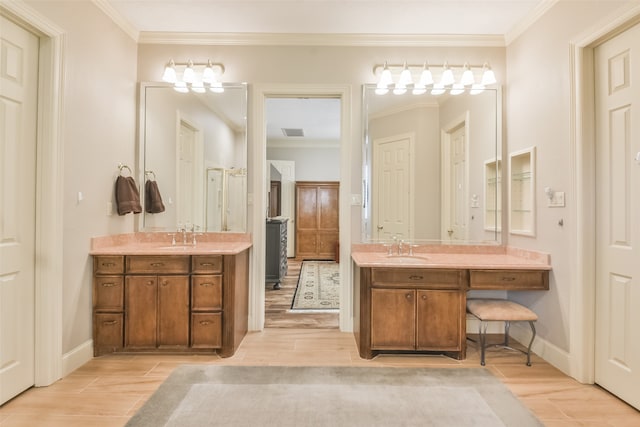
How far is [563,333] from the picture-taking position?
2.41 metres

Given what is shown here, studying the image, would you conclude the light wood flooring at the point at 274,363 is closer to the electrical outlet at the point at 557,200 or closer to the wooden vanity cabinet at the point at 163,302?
the wooden vanity cabinet at the point at 163,302

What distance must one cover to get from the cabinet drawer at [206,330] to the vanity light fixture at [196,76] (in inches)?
77.7

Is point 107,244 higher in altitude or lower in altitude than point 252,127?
lower

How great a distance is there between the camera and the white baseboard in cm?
233

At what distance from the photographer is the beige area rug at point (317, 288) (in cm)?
410

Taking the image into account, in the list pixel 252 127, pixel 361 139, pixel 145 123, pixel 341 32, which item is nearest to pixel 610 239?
pixel 361 139

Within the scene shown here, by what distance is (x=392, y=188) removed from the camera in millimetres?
3199

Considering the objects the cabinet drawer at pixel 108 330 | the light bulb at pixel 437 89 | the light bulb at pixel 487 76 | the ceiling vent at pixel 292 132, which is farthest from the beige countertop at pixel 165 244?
the ceiling vent at pixel 292 132

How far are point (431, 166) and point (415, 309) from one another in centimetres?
134

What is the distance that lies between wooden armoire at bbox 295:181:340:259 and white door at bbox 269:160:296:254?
0.31ft

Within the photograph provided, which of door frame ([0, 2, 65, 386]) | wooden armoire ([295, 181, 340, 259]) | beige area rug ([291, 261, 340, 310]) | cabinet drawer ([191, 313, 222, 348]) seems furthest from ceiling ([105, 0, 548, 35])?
wooden armoire ([295, 181, 340, 259])

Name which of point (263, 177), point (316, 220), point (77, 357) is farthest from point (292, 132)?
point (77, 357)

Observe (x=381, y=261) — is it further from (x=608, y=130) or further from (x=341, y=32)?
(x=341, y=32)

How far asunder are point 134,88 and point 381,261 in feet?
8.66
